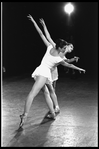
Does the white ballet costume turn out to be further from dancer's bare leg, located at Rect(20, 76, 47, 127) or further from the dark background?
the dark background

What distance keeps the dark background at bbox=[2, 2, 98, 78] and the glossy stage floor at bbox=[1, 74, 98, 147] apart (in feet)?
12.7

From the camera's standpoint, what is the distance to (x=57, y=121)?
175 inches

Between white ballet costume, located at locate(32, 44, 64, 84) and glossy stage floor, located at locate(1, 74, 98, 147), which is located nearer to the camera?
glossy stage floor, located at locate(1, 74, 98, 147)

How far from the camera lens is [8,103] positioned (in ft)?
18.0

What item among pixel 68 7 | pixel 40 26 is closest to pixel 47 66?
pixel 68 7

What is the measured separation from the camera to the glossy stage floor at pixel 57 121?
3.63 m

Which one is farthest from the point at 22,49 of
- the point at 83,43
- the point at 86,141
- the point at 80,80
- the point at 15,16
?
the point at 86,141

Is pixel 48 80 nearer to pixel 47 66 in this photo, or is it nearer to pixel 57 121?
pixel 47 66

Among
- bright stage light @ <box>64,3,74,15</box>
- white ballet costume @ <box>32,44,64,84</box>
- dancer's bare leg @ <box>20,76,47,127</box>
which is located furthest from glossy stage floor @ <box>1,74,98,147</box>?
bright stage light @ <box>64,3,74,15</box>

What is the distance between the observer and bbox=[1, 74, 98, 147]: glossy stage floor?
3.63m

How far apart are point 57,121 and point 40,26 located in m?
7.14

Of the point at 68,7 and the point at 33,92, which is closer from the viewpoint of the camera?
the point at 33,92

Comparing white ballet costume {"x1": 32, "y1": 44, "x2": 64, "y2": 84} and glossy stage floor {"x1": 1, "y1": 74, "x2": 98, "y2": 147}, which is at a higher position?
white ballet costume {"x1": 32, "y1": 44, "x2": 64, "y2": 84}

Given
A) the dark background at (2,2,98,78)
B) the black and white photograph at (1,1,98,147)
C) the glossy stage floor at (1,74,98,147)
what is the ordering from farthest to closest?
the dark background at (2,2,98,78) < the black and white photograph at (1,1,98,147) < the glossy stage floor at (1,74,98,147)
